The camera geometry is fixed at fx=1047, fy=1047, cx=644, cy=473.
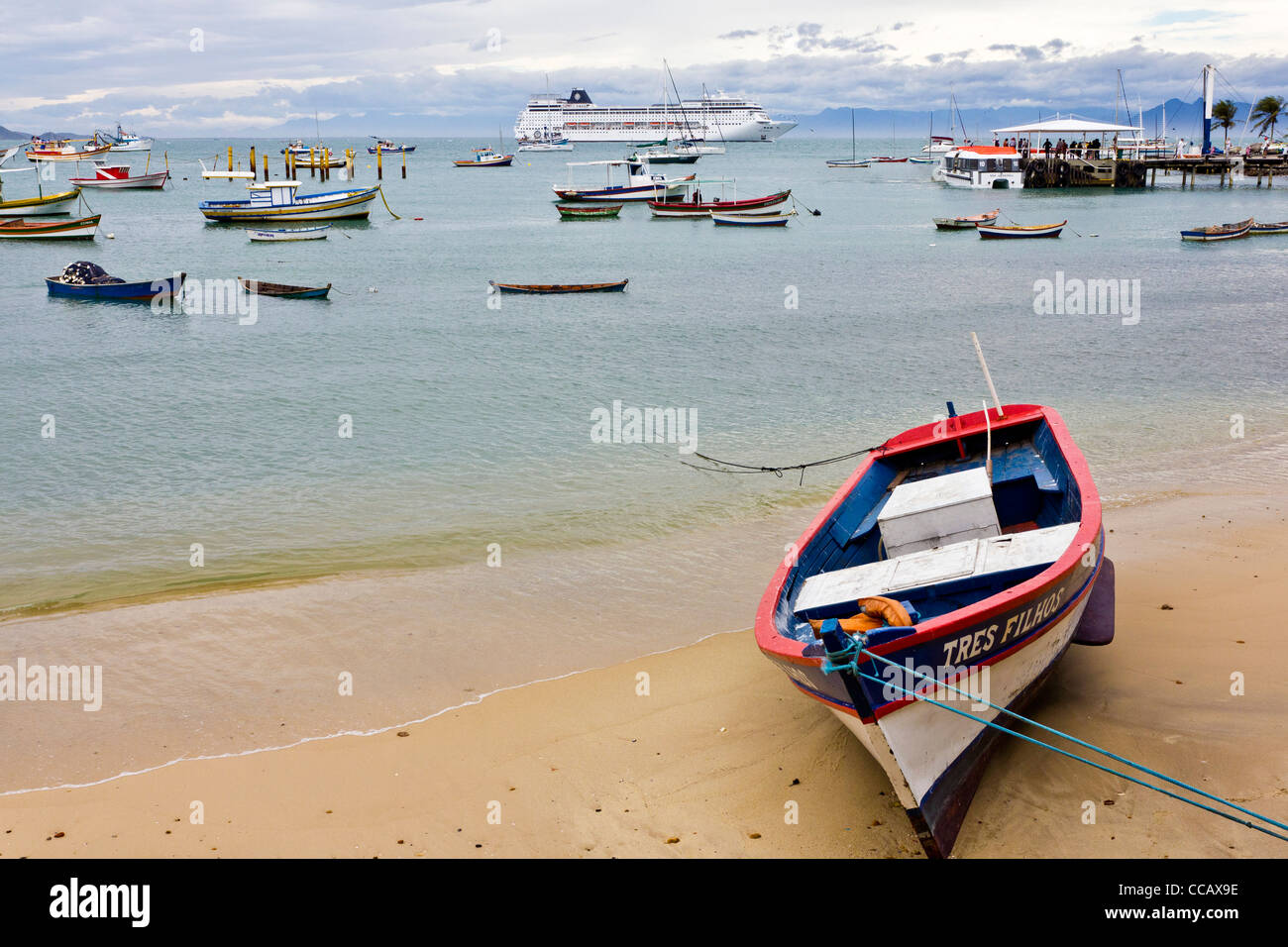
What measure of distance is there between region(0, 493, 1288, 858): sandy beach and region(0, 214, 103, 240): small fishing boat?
172 feet

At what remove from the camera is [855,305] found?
32.3 metres

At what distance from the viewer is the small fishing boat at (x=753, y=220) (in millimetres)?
56247

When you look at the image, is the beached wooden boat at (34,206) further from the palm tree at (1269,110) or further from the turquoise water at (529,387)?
the palm tree at (1269,110)

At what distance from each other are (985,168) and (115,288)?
225ft

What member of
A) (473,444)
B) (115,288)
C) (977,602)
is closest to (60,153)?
(115,288)

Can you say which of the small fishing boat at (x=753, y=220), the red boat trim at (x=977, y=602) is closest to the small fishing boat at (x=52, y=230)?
the small fishing boat at (x=753, y=220)

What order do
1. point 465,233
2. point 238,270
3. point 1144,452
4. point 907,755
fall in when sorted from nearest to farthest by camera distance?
1. point 907,755
2. point 1144,452
3. point 238,270
4. point 465,233

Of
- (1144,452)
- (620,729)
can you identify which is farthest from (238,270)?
(620,729)

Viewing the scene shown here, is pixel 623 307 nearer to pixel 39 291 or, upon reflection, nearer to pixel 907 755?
pixel 39 291

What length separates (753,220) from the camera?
56406mm

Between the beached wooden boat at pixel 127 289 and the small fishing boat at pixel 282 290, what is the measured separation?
204cm

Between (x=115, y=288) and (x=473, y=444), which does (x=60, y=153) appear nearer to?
(x=115, y=288)

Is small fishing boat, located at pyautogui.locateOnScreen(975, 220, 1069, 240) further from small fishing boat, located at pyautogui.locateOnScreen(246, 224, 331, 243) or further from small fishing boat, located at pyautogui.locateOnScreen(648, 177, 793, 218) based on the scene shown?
small fishing boat, located at pyautogui.locateOnScreen(246, 224, 331, 243)

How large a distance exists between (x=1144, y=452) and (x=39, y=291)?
118ft
